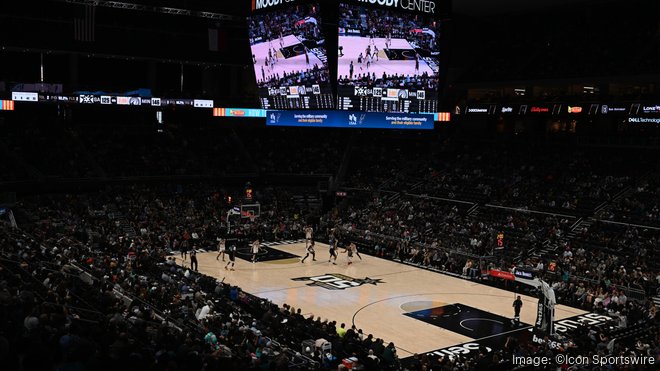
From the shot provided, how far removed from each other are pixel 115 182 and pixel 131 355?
38.7m

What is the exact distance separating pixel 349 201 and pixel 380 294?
1812 cm

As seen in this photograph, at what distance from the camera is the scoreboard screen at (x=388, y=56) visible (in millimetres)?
28625

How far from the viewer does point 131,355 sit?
7418 mm

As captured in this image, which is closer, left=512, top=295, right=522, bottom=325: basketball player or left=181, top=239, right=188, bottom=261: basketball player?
left=512, top=295, right=522, bottom=325: basketball player

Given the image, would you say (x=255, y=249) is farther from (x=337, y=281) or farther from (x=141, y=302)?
(x=141, y=302)

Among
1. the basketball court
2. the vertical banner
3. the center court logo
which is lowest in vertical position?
the center court logo

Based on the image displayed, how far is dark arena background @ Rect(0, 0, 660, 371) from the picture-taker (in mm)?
18344

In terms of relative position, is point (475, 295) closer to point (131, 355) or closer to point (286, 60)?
point (286, 60)

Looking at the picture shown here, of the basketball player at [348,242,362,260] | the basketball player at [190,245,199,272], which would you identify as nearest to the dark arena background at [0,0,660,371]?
the basketball player at [190,245,199,272]

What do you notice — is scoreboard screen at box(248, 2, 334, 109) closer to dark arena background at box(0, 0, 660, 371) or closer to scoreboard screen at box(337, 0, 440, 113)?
dark arena background at box(0, 0, 660, 371)

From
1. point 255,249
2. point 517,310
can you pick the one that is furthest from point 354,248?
point 517,310

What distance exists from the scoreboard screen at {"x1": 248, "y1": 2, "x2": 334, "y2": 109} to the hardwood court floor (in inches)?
308

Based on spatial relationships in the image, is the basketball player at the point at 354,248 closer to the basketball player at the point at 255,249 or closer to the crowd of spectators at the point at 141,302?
the basketball player at the point at 255,249

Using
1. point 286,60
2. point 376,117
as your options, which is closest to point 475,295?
point 376,117
